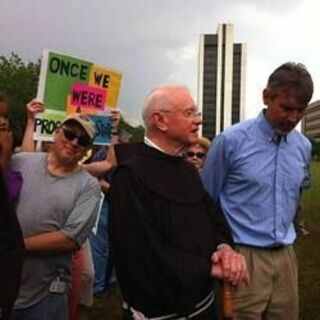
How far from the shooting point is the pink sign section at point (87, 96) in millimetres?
6137

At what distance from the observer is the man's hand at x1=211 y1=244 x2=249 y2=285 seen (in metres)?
3.02

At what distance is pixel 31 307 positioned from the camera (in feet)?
12.5

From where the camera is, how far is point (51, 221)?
3863mm

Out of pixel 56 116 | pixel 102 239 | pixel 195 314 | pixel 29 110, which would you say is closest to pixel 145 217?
pixel 195 314

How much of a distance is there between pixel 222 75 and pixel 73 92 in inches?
1602

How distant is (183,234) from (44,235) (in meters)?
1.00

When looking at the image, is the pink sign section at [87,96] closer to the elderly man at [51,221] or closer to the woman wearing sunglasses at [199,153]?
the woman wearing sunglasses at [199,153]

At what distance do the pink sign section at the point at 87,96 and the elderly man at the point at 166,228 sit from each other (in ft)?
9.50

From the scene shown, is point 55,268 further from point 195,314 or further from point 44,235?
point 195,314

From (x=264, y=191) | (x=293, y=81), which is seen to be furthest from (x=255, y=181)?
(x=293, y=81)

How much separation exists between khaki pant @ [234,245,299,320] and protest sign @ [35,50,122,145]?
2293mm

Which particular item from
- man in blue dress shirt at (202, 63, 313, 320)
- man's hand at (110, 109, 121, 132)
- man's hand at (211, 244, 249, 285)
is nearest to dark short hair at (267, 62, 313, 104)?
man in blue dress shirt at (202, 63, 313, 320)

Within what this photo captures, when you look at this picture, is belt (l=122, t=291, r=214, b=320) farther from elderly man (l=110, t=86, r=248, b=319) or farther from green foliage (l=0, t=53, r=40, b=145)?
green foliage (l=0, t=53, r=40, b=145)

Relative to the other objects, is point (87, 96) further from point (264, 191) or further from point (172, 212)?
point (172, 212)
